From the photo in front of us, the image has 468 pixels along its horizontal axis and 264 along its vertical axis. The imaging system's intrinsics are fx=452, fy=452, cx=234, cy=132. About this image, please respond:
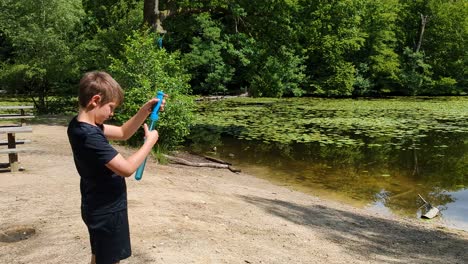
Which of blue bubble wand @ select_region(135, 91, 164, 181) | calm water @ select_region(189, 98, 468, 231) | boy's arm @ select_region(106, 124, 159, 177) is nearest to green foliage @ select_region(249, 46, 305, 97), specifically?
calm water @ select_region(189, 98, 468, 231)

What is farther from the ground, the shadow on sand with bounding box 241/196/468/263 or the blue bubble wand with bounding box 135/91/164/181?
the blue bubble wand with bounding box 135/91/164/181

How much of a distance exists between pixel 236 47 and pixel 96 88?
34176mm

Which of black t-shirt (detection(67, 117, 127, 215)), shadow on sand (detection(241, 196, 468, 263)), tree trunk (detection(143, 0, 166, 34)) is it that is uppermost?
tree trunk (detection(143, 0, 166, 34))

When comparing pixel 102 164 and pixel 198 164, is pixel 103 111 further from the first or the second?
pixel 198 164

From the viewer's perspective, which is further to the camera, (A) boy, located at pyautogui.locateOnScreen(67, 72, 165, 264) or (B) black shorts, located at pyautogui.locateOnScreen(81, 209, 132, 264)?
(B) black shorts, located at pyautogui.locateOnScreen(81, 209, 132, 264)

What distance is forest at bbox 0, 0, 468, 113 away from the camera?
55.5ft

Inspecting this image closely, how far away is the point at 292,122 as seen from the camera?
68.5 feet

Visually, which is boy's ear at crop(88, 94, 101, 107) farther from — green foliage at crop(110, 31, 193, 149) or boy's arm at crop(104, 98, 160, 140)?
green foliage at crop(110, 31, 193, 149)

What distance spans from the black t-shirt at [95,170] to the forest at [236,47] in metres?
1.07

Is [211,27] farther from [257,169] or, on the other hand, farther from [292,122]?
[257,169]

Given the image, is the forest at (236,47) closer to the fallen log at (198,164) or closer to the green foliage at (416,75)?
Answer: the green foliage at (416,75)

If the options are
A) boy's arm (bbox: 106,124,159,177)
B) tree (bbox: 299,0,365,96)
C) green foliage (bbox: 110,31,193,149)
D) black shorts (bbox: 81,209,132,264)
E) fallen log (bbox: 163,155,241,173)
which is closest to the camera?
boy's arm (bbox: 106,124,159,177)

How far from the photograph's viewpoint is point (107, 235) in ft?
9.39

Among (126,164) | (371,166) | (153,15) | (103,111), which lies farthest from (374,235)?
(153,15)
